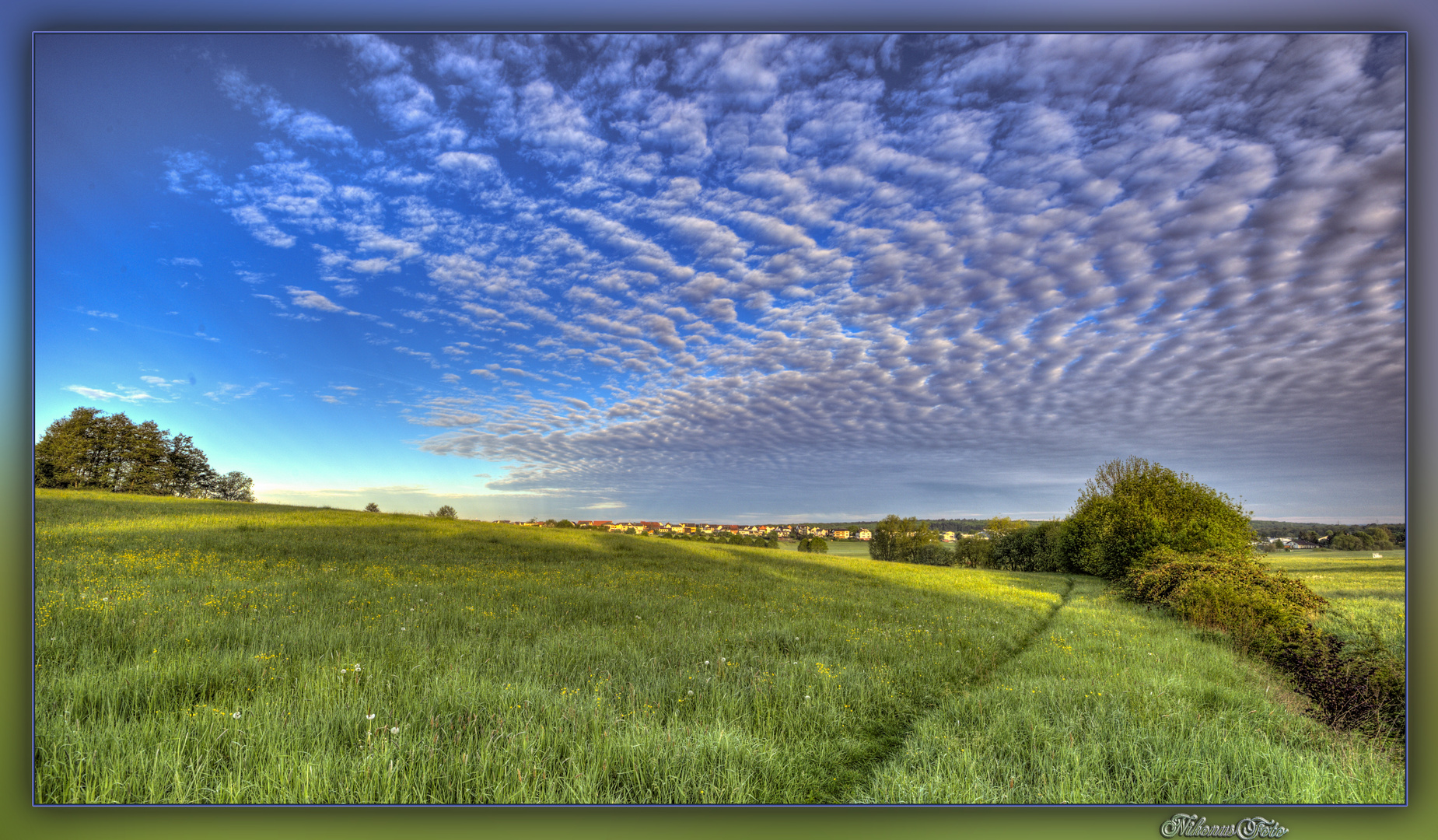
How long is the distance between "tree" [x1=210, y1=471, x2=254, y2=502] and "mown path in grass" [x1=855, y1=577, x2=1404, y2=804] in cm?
644

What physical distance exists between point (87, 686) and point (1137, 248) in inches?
362

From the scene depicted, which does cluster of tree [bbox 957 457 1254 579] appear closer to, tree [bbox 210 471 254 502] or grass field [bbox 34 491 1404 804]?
grass field [bbox 34 491 1404 804]

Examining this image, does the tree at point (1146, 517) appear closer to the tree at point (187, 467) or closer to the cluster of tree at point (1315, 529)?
the cluster of tree at point (1315, 529)

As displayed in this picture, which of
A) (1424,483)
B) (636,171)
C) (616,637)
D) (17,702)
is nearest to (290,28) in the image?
(636,171)

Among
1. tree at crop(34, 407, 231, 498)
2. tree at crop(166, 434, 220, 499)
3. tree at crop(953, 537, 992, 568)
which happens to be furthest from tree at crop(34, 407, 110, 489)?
tree at crop(953, 537, 992, 568)

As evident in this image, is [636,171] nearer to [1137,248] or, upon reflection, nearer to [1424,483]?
[1137,248]

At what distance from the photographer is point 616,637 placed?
5.48 m

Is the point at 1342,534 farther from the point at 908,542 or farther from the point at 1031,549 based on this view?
the point at 908,542

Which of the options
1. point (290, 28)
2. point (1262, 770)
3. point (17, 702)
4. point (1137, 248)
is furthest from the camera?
point (1137, 248)

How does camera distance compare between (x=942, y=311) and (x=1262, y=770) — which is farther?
(x=942, y=311)

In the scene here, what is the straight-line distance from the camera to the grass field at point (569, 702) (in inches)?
125

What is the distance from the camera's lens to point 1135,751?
3607mm

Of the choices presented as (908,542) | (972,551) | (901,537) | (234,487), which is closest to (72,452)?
(234,487)

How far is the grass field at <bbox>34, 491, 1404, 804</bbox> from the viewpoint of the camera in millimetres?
3164
